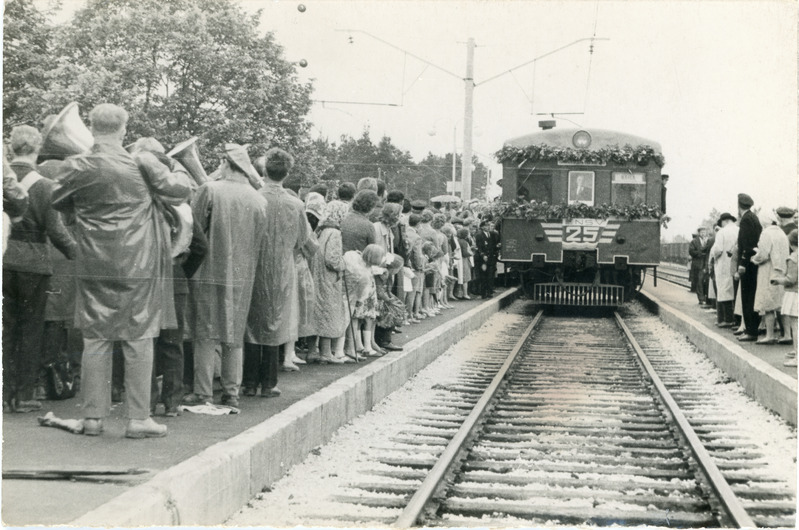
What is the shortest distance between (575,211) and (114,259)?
14.5m

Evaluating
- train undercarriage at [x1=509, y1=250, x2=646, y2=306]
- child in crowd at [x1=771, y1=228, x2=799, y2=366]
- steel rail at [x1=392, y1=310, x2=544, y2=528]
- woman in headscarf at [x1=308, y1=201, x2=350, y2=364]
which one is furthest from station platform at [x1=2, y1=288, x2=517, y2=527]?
train undercarriage at [x1=509, y1=250, x2=646, y2=306]

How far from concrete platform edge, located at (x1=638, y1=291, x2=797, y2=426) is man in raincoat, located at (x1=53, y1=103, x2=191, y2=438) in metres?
5.08

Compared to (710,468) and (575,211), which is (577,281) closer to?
(575,211)

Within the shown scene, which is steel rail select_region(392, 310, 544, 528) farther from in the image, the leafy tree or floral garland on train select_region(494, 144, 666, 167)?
floral garland on train select_region(494, 144, 666, 167)

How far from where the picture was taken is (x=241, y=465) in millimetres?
5188

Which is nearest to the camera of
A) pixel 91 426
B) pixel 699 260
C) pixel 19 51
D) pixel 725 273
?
pixel 91 426

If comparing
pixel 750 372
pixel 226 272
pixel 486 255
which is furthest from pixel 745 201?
pixel 486 255

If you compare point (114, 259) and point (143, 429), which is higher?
point (114, 259)

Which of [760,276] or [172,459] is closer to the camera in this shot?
[172,459]

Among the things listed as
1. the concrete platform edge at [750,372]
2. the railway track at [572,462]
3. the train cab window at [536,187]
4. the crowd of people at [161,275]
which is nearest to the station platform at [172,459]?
the crowd of people at [161,275]

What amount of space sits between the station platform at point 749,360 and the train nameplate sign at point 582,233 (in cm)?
195

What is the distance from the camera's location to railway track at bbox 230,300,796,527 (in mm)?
5273

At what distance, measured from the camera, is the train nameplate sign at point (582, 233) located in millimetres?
18719

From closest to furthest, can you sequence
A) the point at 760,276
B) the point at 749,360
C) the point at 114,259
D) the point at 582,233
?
the point at 114,259
the point at 749,360
the point at 760,276
the point at 582,233
